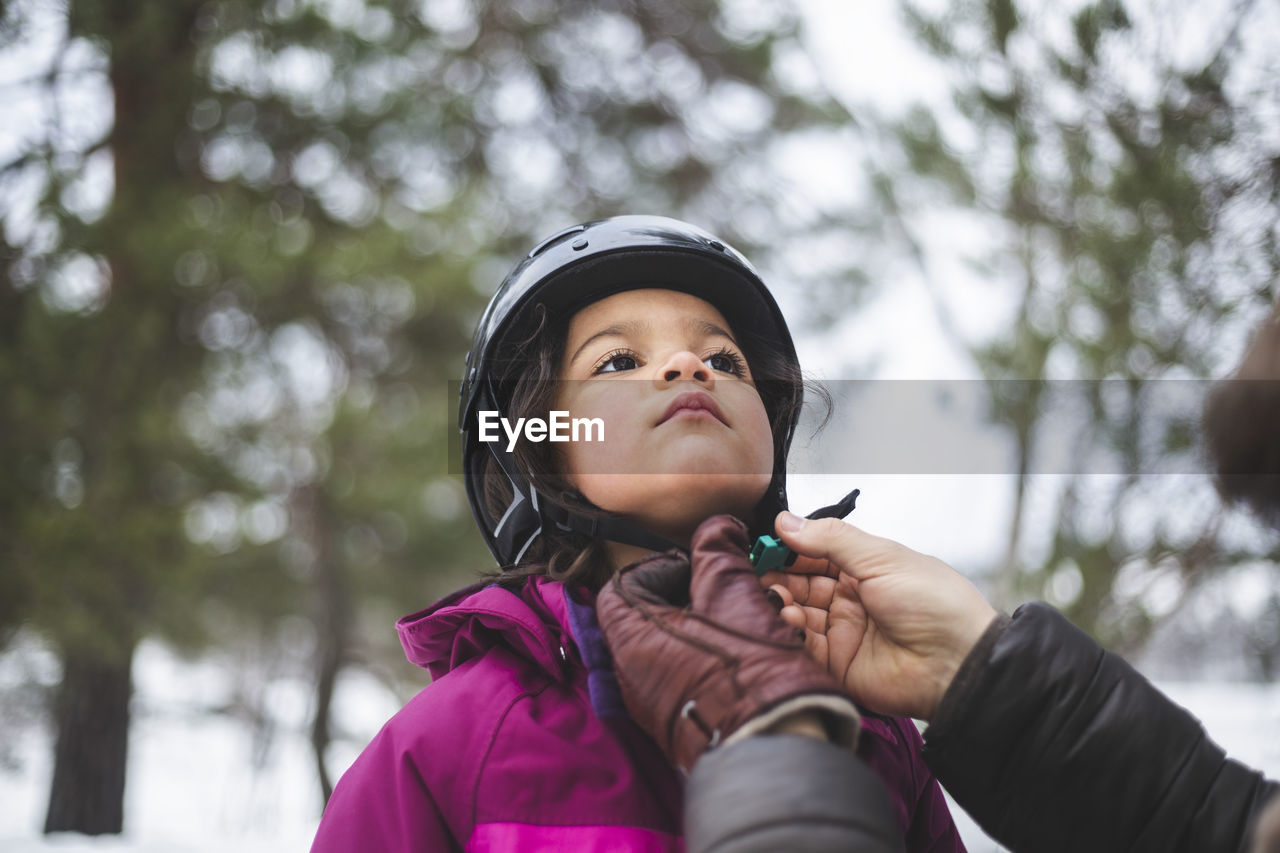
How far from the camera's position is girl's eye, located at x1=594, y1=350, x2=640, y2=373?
1849mm

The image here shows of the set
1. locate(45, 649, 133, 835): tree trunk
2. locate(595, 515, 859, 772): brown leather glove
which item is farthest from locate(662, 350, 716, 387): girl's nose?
locate(45, 649, 133, 835): tree trunk

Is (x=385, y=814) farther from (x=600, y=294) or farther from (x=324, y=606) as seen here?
(x=324, y=606)

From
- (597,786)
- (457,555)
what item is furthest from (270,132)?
(597,786)

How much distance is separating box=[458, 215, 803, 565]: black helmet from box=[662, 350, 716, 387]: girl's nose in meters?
0.32

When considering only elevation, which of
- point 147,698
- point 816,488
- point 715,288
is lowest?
point 147,698

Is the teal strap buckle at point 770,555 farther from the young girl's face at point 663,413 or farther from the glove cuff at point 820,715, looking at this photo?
the glove cuff at point 820,715

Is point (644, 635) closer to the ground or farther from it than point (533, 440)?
closer to the ground

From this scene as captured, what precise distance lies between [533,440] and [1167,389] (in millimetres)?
3893

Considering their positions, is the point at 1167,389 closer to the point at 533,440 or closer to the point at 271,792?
the point at 533,440

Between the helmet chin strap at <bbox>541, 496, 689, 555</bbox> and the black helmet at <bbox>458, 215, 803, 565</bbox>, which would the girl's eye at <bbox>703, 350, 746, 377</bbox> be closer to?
the black helmet at <bbox>458, 215, 803, 565</bbox>

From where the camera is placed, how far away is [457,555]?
26.5 feet

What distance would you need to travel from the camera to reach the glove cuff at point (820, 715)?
110 centimetres

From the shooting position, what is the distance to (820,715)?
1172 mm

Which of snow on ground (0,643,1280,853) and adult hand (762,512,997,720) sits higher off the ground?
adult hand (762,512,997,720)
